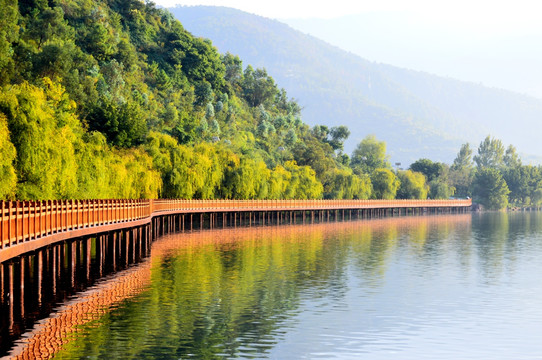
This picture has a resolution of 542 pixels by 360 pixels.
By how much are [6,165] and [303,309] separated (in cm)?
1975

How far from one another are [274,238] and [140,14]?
5200 inches

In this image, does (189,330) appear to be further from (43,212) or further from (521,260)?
(521,260)

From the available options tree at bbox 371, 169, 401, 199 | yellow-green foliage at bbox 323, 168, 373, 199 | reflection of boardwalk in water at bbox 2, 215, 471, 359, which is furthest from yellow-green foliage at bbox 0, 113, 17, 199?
tree at bbox 371, 169, 401, 199

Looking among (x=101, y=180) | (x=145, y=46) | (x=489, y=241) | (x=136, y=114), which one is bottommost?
(x=489, y=241)

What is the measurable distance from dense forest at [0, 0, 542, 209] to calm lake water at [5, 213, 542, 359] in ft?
32.0

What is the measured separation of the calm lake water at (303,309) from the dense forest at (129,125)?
9.75m

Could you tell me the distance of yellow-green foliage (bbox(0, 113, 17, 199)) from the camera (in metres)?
44.5

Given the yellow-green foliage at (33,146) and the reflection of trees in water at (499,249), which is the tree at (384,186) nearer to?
the reflection of trees in water at (499,249)

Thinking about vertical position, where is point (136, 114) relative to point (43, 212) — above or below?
above

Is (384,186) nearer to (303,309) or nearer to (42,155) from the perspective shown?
(42,155)

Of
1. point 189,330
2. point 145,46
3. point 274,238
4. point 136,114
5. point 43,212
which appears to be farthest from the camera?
point 145,46

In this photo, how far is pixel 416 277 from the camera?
161ft

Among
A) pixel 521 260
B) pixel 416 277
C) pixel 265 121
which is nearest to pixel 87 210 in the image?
pixel 416 277

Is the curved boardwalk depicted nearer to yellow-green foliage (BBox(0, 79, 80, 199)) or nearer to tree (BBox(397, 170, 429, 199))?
yellow-green foliage (BBox(0, 79, 80, 199))
